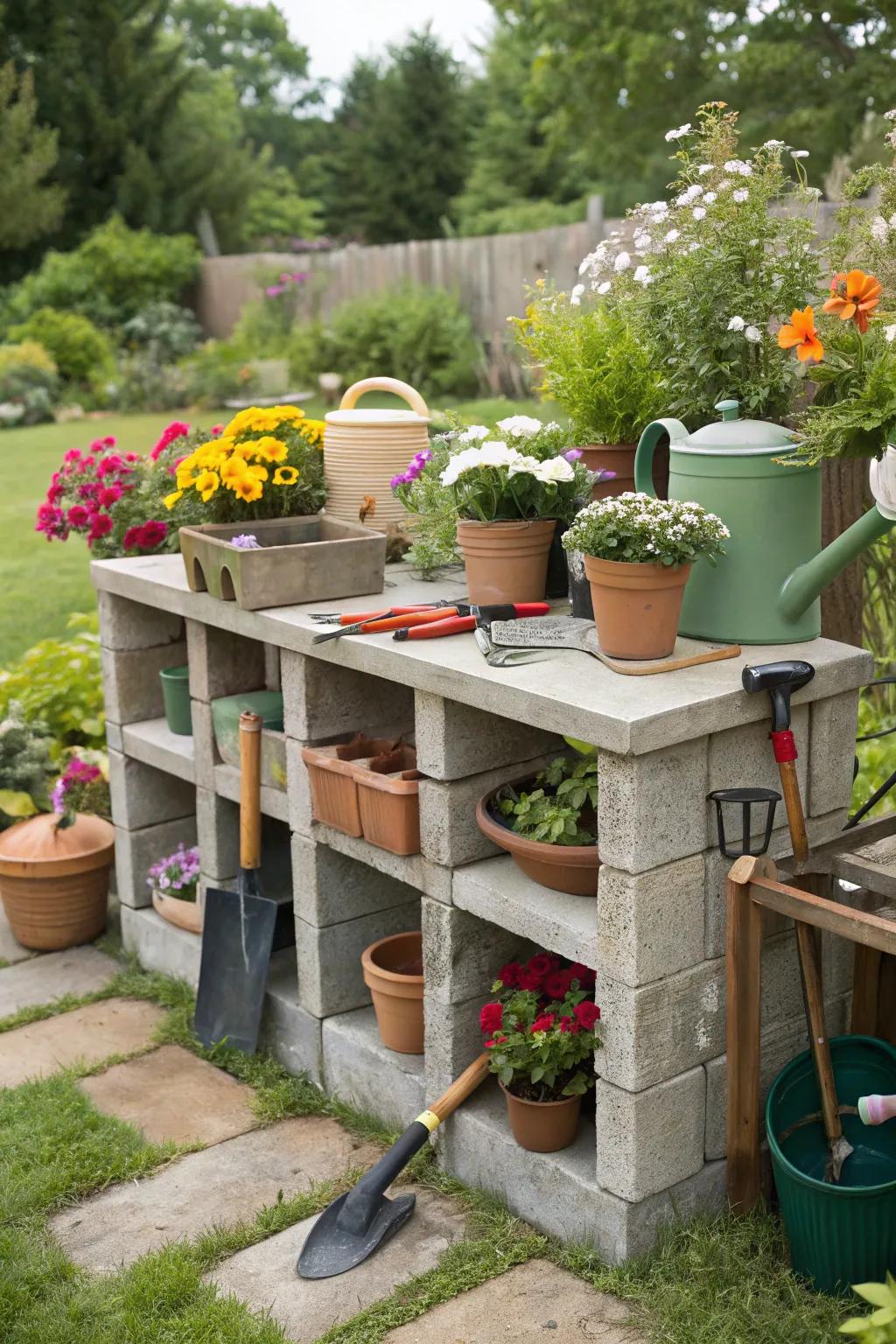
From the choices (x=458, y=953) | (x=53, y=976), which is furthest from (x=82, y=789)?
(x=458, y=953)

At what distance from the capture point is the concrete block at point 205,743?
137 inches

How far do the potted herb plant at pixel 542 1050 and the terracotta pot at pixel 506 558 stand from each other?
803 mm


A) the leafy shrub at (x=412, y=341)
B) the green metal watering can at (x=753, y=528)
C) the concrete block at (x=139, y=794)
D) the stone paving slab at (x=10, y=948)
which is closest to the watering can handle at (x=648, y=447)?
the green metal watering can at (x=753, y=528)

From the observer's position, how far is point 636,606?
2.41 metres

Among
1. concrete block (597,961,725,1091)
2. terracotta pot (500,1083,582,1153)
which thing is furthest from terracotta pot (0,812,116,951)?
concrete block (597,961,725,1091)

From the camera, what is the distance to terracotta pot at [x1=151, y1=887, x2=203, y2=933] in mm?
3639

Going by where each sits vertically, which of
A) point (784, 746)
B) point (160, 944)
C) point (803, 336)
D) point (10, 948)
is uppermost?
point (803, 336)

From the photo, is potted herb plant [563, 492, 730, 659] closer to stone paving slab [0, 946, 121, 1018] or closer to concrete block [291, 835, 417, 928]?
concrete block [291, 835, 417, 928]

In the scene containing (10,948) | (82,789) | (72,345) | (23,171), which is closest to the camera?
(10,948)

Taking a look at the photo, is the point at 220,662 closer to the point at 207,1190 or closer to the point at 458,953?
the point at 458,953

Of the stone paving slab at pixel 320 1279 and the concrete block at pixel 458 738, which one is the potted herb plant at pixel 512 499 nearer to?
the concrete block at pixel 458 738

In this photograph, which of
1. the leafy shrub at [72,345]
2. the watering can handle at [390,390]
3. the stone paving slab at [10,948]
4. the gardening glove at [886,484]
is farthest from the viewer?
the leafy shrub at [72,345]

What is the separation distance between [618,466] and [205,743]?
1.31 metres

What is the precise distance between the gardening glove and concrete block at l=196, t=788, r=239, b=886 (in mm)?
1953
